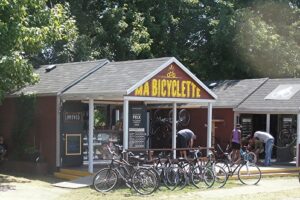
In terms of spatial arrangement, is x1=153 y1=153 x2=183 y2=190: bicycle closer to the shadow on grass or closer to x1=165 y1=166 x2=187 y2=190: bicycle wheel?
x1=165 y1=166 x2=187 y2=190: bicycle wheel

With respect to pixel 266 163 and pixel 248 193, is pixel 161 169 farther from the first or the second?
pixel 266 163

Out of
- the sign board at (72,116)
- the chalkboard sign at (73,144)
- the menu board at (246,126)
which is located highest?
the sign board at (72,116)

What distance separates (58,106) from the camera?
1883 centimetres

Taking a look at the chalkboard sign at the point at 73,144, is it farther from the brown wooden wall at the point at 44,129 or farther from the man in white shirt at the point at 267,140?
the man in white shirt at the point at 267,140

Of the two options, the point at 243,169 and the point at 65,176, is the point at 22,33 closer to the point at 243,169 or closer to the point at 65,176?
the point at 65,176

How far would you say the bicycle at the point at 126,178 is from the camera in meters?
14.6

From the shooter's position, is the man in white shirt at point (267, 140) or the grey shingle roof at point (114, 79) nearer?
the grey shingle roof at point (114, 79)

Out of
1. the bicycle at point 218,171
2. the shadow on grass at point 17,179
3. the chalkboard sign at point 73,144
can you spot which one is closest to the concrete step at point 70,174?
the shadow on grass at point 17,179

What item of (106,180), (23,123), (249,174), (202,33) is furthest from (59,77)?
(202,33)

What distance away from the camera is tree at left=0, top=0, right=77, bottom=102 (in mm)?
15039

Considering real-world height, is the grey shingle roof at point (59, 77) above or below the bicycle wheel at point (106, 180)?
above

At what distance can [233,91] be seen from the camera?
2666cm

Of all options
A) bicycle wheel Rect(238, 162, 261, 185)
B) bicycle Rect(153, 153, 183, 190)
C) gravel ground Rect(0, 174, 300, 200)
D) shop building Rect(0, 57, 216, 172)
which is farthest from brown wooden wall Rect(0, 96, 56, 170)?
bicycle wheel Rect(238, 162, 261, 185)

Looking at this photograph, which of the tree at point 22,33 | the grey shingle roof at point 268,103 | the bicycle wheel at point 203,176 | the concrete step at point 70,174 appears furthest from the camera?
the grey shingle roof at point 268,103
